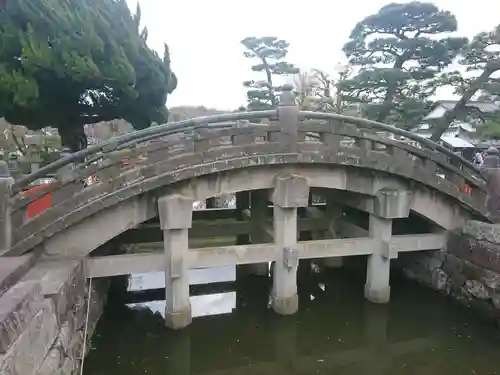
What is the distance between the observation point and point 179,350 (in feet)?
24.5

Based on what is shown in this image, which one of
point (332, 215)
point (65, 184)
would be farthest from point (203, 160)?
point (332, 215)

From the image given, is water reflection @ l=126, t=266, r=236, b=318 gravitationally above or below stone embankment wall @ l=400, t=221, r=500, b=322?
below

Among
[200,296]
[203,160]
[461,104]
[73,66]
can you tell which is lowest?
[200,296]

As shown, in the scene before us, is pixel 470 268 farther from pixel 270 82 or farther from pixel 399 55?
pixel 270 82

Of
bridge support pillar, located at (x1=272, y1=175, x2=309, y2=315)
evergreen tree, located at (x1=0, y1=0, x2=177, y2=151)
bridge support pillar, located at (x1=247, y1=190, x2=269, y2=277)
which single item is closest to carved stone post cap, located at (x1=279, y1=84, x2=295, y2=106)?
bridge support pillar, located at (x1=272, y1=175, x2=309, y2=315)

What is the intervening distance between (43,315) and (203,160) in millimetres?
4073

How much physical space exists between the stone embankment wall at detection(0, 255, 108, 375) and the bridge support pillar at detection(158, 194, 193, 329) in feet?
4.49


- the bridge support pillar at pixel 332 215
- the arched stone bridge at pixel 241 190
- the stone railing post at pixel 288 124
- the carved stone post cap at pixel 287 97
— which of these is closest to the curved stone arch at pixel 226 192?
the arched stone bridge at pixel 241 190

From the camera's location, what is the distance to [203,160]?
7.96 meters

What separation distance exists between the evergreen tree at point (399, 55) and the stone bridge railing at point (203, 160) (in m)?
9.07

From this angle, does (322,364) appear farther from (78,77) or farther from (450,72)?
(450,72)

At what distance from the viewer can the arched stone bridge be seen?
7.16 m

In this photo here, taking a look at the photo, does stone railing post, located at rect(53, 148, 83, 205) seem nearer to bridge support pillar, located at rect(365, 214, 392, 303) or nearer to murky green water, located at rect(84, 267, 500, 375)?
murky green water, located at rect(84, 267, 500, 375)

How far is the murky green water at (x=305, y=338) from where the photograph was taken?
7043mm
